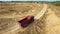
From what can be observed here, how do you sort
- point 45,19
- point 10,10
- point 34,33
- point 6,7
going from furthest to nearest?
point 6,7, point 10,10, point 45,19, point 34,33

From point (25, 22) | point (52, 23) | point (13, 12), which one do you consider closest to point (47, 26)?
point (52, 23)

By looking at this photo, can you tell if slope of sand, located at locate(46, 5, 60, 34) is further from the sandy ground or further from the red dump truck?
the red dump truck

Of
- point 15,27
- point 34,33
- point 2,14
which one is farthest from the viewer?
point 2,14

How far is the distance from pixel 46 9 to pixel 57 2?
3.91 meters

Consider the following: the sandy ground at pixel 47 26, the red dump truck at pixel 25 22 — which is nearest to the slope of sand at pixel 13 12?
the red dump truck at pixel 25 22

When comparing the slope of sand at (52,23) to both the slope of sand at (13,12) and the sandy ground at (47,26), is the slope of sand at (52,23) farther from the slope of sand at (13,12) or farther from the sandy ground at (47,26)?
the slope of sand at (13,12)

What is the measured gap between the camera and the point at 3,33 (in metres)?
16.8

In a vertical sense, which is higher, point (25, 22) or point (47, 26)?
point (25, 22)

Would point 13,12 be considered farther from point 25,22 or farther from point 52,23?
point 52,23

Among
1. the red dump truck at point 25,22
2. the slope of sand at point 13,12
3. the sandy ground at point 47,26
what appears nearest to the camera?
the sandy ground at point 47,26

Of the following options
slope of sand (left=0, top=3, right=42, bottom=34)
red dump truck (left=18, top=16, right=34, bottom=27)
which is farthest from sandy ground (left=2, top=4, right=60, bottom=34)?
slope of sand (left=0, top=3, right=42, bottom=34)

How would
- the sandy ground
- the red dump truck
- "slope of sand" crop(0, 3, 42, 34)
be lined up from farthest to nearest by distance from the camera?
"slope of sand" crop(0, 3, 42, 34), the red dump truck, the sandy ground

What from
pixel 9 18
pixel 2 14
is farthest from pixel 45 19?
pixel 2 14

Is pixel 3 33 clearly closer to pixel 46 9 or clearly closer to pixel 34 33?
pixel 34 33
